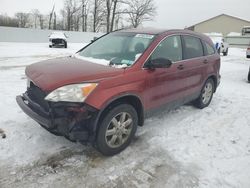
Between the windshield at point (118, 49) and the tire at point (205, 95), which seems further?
the tire at point (205, 95)

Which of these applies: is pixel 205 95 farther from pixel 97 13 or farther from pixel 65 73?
pixel 97 13

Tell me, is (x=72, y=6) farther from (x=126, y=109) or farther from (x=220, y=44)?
(x=126, y=109)

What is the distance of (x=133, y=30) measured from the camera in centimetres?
448

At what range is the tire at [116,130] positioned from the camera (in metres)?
3.12

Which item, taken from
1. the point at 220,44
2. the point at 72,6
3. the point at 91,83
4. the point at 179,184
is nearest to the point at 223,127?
the point at 179,184

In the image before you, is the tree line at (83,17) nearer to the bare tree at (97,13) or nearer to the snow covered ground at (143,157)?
the bare tree at (97,13)

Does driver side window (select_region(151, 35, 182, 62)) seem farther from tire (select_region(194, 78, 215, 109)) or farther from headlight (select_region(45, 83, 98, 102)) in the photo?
tire (select_region(194, 78, 215, 109))

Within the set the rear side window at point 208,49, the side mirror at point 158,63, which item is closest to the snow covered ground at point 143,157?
the side mirror at point 158,63

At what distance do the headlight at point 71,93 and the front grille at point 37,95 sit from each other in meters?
0.17

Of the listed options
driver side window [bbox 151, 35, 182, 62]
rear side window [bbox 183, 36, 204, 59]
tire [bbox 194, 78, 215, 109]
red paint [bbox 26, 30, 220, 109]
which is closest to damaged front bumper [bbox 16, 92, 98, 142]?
red paint [bbox 26, 30, 220, 109]

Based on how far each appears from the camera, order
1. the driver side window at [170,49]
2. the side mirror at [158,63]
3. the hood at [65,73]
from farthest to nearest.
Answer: the driver side window at [170,49], the side mirror at [158,63], the hood at [65,73]

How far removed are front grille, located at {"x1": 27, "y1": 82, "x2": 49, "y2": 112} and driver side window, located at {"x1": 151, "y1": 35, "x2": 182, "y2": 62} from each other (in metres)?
1.70

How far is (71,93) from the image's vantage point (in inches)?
114

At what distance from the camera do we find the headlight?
288 cm
